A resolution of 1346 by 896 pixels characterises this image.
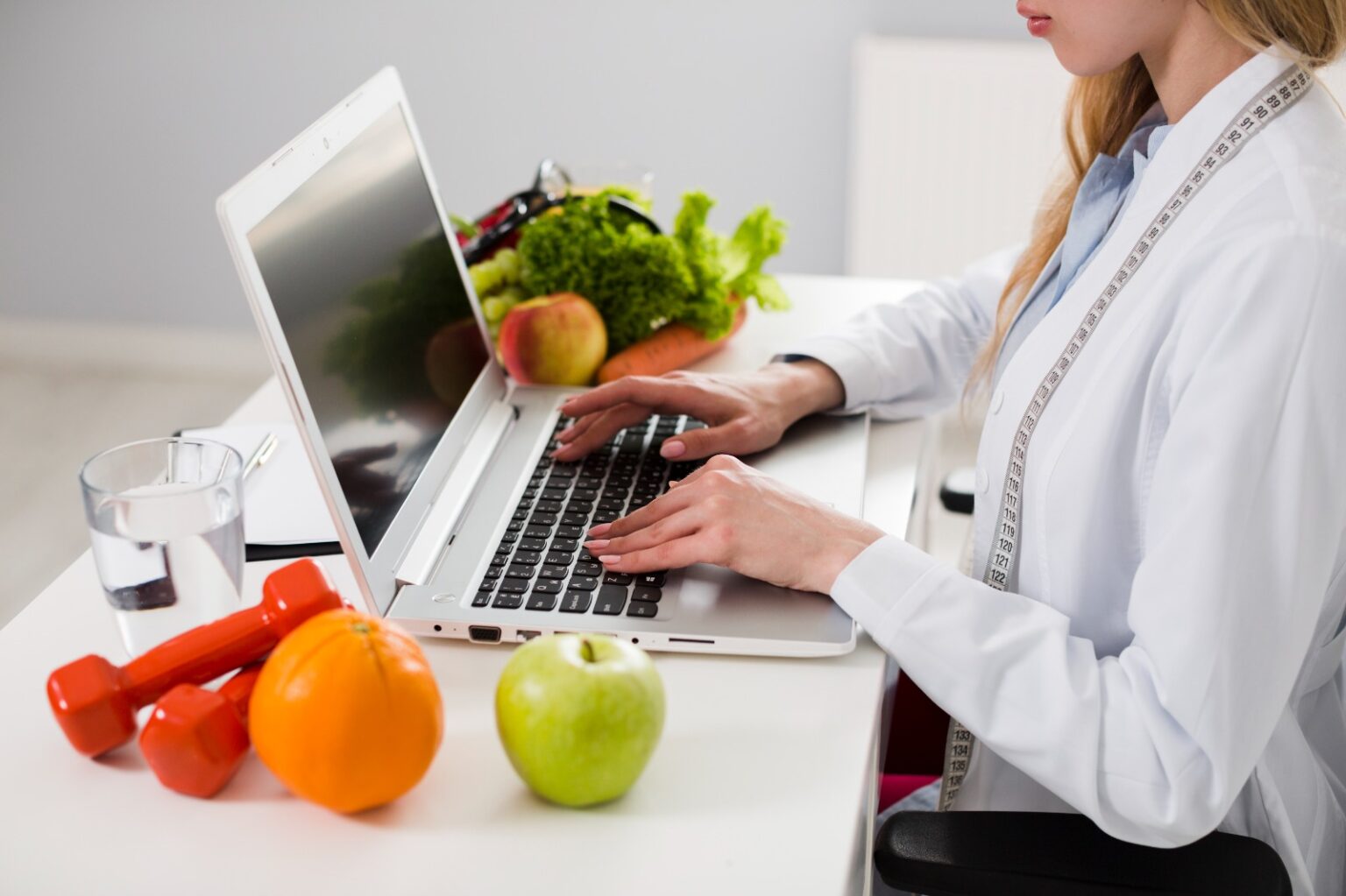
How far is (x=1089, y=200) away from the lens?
3.87 feet

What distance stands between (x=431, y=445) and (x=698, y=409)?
258 millimetres

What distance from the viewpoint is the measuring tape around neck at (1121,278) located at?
0.92 m

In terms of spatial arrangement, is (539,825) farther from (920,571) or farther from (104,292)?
(104,292)

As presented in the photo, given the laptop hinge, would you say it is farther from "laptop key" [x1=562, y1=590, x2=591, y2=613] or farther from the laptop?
"laptop key" [x1=562, y1=590, x2=591, y2=613]

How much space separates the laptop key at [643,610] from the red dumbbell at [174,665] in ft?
0.70

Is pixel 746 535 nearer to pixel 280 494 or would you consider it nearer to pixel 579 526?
pixel 579 526

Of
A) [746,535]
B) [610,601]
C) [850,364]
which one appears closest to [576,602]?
[610,601]

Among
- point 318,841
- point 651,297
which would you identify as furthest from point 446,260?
point 318,841

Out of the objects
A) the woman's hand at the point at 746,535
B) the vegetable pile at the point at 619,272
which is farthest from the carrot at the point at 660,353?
the woman's hand at the point at 746,535

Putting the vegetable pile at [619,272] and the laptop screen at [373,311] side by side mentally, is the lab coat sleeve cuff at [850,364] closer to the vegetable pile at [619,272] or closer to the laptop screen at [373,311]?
the vegetable pile at [619,272]

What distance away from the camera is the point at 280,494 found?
47.1 inches

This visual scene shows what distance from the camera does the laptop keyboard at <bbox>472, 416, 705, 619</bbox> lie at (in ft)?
3.22

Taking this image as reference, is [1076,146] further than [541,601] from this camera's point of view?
Yes

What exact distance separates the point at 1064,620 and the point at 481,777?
0.40 m
